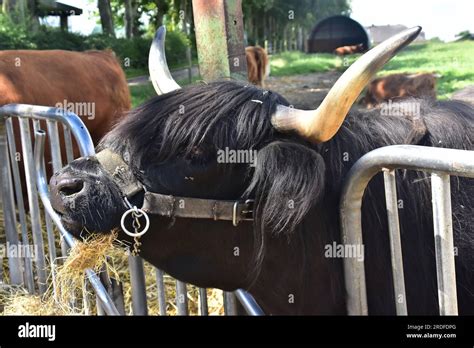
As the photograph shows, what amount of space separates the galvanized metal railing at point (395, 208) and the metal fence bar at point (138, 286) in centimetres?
130

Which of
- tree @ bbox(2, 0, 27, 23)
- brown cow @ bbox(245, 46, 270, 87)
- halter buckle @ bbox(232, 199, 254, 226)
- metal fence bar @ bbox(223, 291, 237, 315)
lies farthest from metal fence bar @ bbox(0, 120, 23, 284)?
tree @ bbox(2, 0, 27, 23)

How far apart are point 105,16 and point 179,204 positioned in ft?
64.0

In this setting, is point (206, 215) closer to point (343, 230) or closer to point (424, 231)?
point (343, 230)

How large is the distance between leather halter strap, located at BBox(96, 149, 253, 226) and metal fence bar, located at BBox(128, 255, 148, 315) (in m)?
0.96

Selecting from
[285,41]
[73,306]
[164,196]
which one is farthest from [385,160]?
[285,41]

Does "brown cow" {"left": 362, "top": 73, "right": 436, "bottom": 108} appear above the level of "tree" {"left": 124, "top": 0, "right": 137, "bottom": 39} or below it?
below

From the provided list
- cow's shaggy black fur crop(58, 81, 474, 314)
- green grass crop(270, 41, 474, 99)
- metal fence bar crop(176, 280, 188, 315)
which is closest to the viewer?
cow's shaggy black fur crop(58, 81, 474, 314)

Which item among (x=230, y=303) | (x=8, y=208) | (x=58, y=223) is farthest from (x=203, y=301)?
(x=8, y=208)

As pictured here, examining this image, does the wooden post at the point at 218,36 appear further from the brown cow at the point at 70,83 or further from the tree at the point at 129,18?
the tree at the point at 129,18

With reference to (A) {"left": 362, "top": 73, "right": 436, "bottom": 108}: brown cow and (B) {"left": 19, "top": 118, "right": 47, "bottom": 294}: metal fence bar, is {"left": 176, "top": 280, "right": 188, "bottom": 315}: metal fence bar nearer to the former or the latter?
(B) {"left": 19, "top": 118, "right": 47, "bottom": 294}: metal fence bar

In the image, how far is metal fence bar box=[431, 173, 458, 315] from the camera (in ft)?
6.17

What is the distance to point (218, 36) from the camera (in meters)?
3.62

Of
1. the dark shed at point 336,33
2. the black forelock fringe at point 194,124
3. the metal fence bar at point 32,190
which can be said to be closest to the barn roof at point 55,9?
the dark shed at point 336,33

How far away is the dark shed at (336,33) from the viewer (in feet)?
64.5
